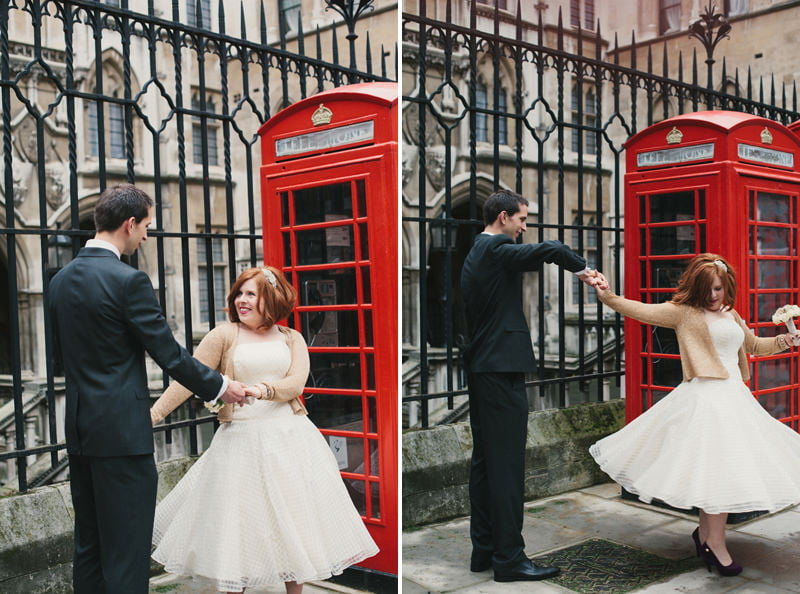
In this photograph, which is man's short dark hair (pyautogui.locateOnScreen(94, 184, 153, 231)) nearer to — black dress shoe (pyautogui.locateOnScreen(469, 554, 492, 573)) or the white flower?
black dress shoe (pyautogui.locateOnScreen(469, 554, 492, 573))

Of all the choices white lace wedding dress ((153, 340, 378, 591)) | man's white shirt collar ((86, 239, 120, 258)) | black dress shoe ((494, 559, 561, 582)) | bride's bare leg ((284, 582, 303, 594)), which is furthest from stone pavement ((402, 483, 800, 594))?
man's white shirt collar ((86, 239, 120, 258))

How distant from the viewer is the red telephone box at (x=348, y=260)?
141 inches

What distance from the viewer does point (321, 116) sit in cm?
378

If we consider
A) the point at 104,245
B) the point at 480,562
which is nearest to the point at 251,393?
the point at 104,245

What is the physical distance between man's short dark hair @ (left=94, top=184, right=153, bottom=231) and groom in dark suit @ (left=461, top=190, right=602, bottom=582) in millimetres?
1552

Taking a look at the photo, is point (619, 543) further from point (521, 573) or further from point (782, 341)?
point (782, 341)

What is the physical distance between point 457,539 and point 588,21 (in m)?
7.88

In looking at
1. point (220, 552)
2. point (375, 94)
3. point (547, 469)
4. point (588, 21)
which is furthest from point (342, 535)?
point (588, 21)

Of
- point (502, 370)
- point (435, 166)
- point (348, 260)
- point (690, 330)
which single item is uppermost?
point (435, 166)

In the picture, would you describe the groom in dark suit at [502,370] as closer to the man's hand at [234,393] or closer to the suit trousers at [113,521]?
the man's hand at [234,393]

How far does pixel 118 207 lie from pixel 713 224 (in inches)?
132

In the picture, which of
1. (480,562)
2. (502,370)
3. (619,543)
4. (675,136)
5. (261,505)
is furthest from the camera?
(675,136)

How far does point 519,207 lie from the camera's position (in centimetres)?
374

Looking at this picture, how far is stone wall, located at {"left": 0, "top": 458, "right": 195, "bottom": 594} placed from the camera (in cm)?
354
